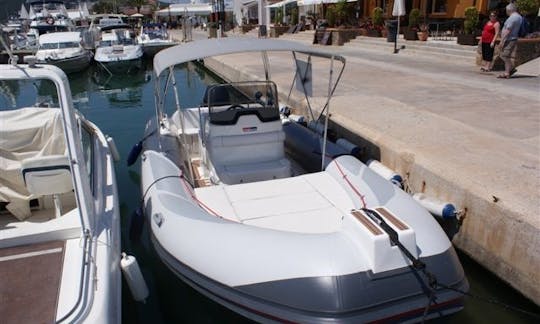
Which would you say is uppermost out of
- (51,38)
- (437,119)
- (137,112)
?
(51,38)

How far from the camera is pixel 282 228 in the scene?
360cm

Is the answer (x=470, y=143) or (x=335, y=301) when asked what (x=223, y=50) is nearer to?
(x=335, y=301)

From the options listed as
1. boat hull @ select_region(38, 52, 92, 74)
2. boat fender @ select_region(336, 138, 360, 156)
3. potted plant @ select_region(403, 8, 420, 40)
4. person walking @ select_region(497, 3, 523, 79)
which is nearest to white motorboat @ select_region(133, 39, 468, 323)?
boat fender @ select_region(336, 138, 360, 156)

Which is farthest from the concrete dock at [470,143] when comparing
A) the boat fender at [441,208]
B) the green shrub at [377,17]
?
the green shrub at [377,17]

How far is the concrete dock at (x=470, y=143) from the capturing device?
12.2ft

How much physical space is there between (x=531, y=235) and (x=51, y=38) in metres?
19.6

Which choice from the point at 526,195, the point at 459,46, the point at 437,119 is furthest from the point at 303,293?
the point at 459,46

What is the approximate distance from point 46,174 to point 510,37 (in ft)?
32.0

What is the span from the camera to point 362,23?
20641 mm

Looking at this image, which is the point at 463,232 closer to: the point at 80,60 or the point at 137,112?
the point at 137,112

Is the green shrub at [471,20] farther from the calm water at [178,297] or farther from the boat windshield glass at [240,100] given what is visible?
the calm water at [178,297]

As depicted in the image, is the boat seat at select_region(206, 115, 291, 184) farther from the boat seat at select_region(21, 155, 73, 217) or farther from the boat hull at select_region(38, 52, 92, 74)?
the boat hull at select_region(38, 52, 92, 74)

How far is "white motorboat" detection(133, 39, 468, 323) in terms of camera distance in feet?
9.20

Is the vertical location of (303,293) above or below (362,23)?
below
